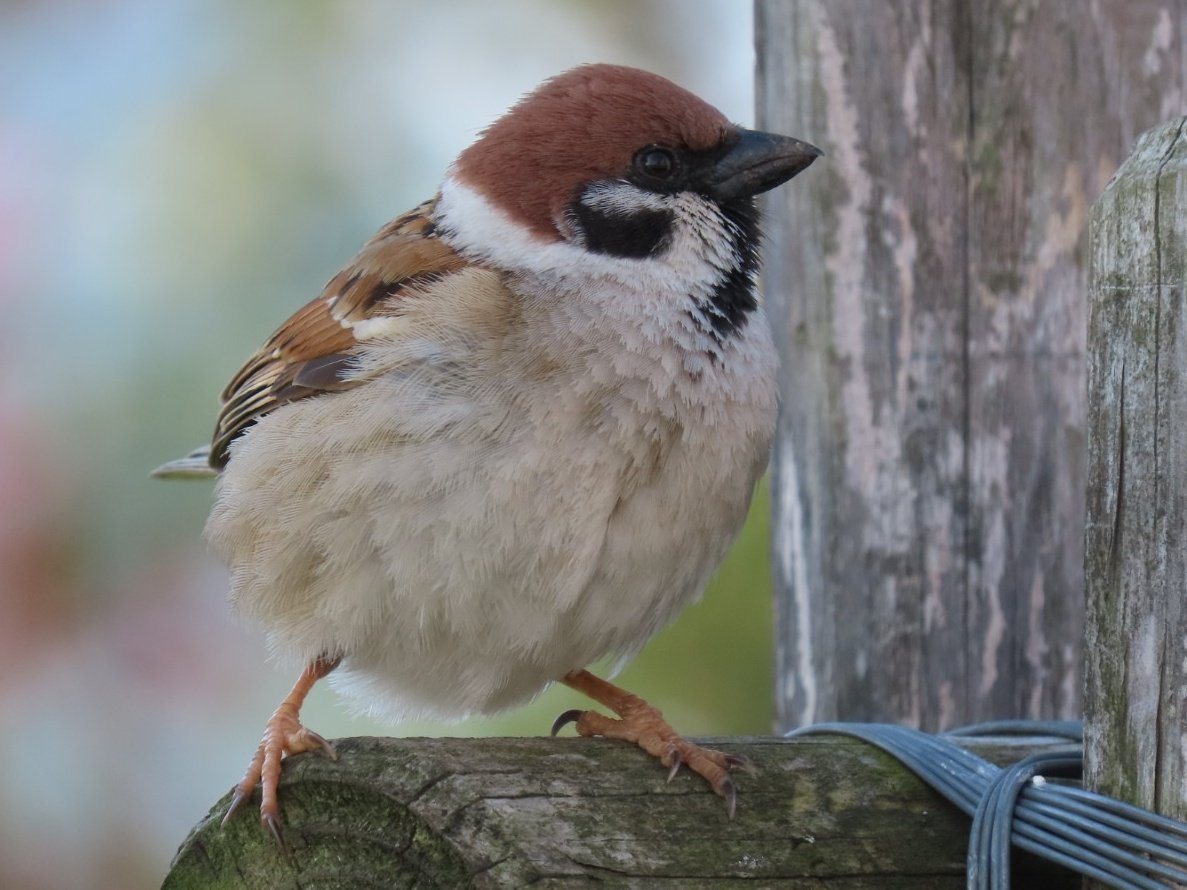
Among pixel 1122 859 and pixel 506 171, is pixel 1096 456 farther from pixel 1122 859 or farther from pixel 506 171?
pixel 506 171

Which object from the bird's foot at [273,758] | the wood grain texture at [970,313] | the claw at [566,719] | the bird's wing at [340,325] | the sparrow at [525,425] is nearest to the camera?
the bird's foot at [273,758]

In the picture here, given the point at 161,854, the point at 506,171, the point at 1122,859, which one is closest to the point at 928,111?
the point at 506,171

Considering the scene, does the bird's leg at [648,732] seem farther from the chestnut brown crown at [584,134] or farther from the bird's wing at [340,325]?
the chestnut brown crown at [584,134]

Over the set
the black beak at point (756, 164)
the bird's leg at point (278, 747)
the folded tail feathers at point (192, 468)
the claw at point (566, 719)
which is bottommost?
the claw at point (566, 719)

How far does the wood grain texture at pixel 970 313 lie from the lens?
A: 239cm

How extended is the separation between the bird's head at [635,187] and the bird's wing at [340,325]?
86 millimetres

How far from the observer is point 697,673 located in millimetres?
3354

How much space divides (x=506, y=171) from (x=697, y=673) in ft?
4.69

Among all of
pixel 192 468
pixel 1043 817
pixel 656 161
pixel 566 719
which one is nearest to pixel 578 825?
pixel 1043 817

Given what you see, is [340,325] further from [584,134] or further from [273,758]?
[273,758]

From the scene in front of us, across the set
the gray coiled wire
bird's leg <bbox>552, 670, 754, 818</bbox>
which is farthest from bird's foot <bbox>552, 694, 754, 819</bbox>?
the gray coiled wire

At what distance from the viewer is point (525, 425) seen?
1948mm

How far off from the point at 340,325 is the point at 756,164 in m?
0.65

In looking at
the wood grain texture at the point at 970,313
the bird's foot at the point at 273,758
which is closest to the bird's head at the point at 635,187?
the wood grain texture at the point at 970,313
